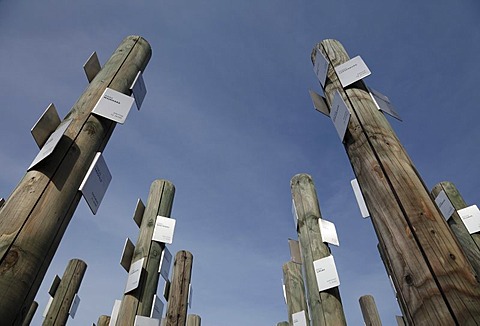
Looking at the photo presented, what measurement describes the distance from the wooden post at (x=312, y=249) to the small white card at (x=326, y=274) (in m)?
0.14

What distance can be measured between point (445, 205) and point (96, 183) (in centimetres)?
401

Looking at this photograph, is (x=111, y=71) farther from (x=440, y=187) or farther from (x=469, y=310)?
(x=440, y=187)

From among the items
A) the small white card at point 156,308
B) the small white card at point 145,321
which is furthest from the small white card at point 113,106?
the small white card at point 156,308

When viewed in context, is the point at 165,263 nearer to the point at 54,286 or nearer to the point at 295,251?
the point at 295,251

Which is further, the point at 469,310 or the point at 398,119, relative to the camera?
the point at 398,119

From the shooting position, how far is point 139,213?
4035 mm

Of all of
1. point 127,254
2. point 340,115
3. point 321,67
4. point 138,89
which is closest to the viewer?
point 340,115

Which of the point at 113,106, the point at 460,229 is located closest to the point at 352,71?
the point at 113,106

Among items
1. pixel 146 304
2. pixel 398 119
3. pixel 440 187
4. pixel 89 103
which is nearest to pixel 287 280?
pixel 440 187

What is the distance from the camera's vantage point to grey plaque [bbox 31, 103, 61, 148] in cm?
160

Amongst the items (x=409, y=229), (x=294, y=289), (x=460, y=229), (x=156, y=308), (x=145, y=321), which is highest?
(x=294, y=289)

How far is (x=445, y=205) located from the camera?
12.6 feet

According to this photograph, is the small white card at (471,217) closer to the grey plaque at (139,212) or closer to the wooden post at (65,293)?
the grey plaque at (139,212)

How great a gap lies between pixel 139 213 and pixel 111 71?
2.29 metres
